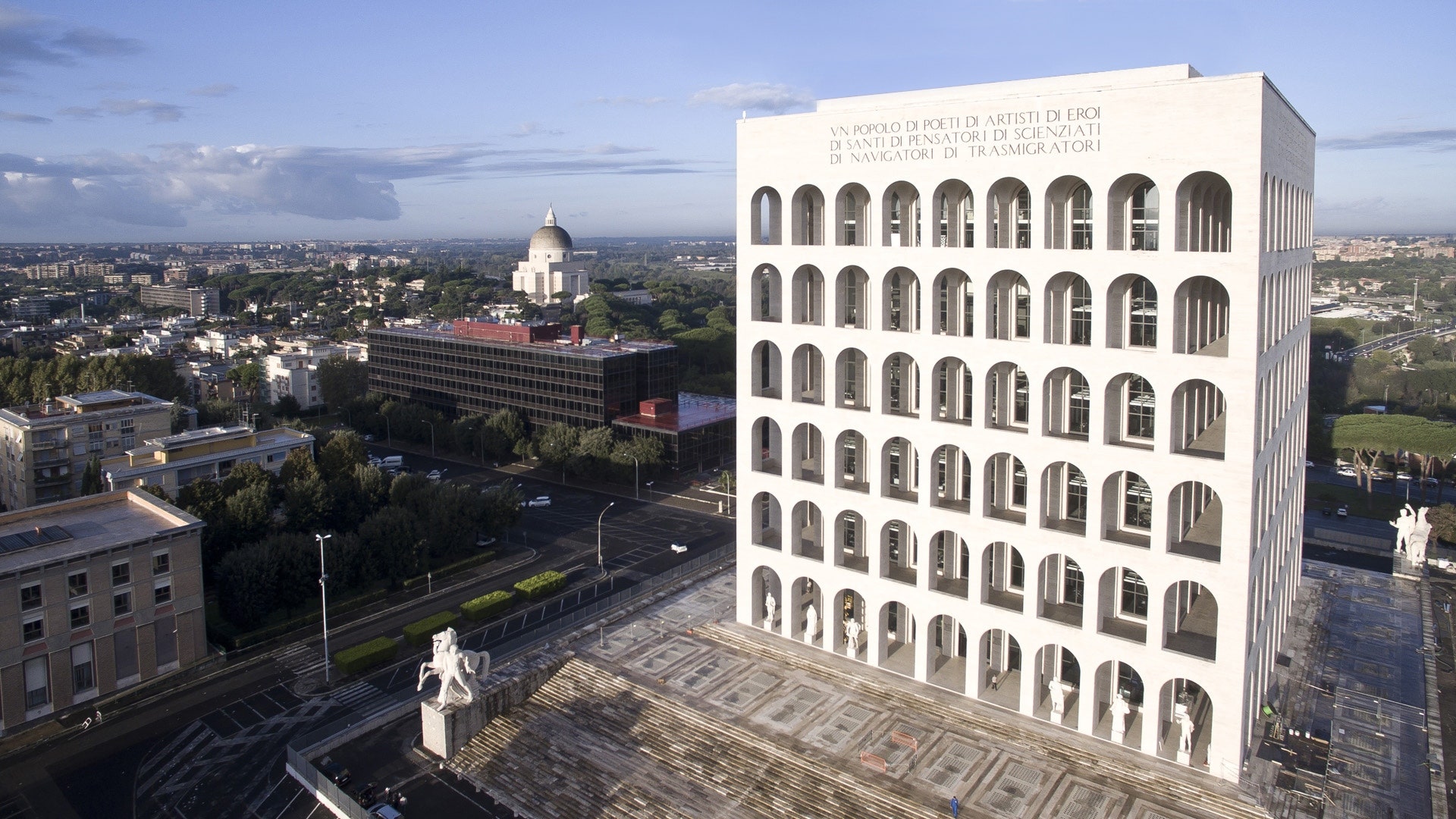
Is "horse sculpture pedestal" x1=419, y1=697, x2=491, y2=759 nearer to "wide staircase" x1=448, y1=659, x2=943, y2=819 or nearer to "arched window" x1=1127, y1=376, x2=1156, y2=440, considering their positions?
"wide staircase" x1=448, y1=659, x2=943, y2=819

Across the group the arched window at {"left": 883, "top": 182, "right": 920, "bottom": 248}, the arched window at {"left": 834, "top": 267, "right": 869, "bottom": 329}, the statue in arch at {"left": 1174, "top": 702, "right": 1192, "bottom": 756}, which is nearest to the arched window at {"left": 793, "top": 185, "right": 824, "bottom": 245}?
the arched window at {"left": 834, "top": 267, "right": 869, "bottom": 329}

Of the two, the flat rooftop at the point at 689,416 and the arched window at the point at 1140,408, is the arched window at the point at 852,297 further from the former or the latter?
the flat rooftop at the point at 689,416

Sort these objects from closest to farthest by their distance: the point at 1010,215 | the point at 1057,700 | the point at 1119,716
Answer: the point at 1119,716
the point at 1057,700
the point at 1010,215

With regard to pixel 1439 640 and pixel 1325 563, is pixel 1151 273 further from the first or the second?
pixel 1325 563

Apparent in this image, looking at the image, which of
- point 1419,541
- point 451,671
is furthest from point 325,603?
point 1419,541

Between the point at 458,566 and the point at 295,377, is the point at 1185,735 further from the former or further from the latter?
the point at 295,377

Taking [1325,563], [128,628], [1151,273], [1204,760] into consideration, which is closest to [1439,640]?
[1325,563]
